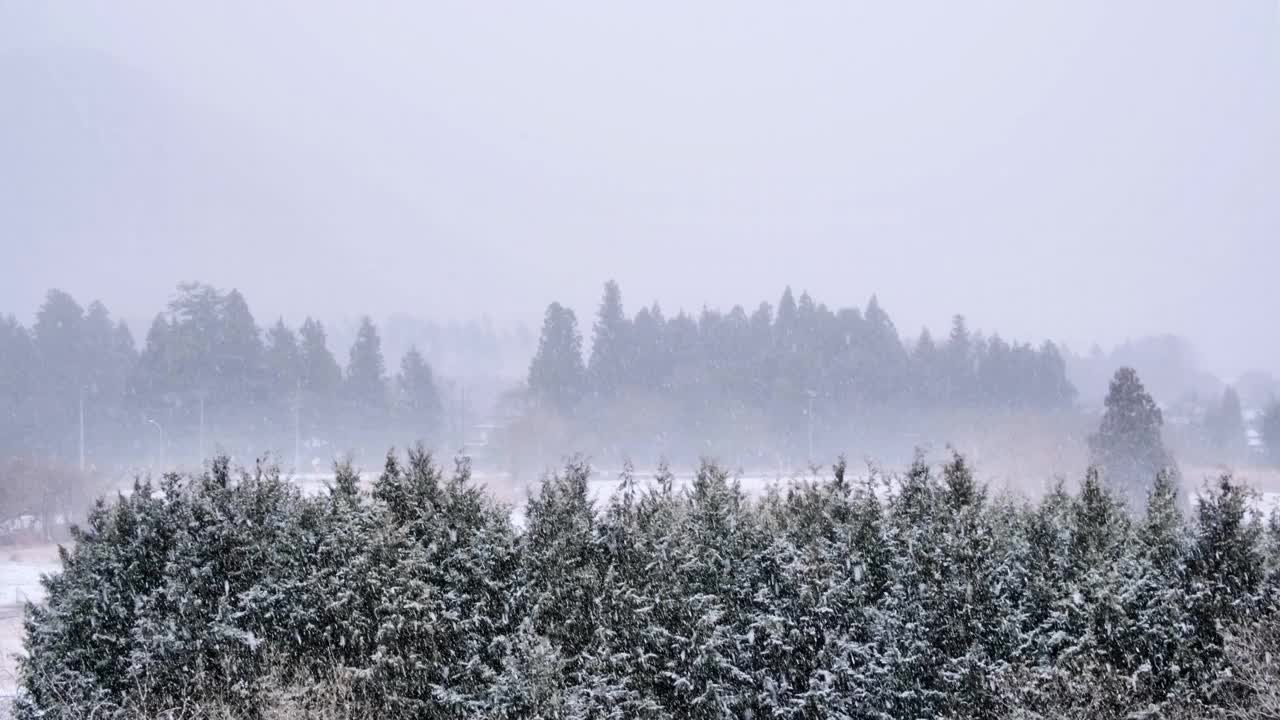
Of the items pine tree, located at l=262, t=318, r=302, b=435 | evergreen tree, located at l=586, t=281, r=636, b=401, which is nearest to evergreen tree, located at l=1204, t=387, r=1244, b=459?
evergreen tree, located at l=586, t=281, r=636, b=401

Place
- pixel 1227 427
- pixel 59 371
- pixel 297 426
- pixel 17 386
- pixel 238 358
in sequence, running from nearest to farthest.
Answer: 1. pixel 17 386
2. pixel 59 371
3. pixel 297 426
4. pixel 238 358
5. pixel 1227 427

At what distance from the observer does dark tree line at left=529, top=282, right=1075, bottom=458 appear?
125m

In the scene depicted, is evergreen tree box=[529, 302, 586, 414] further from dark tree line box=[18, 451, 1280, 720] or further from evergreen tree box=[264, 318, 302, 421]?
dark tree line box=[18, 451, 1280, 720]

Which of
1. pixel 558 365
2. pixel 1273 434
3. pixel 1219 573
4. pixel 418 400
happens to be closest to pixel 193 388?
pixel 418 400

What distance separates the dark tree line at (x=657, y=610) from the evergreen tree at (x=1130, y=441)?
60172mm

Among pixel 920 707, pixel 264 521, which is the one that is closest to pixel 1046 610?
pixel 920 707

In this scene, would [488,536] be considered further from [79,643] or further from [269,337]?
[269,337]

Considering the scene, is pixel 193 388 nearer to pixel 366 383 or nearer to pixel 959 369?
pixel 366 383

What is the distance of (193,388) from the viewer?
117500 millimetres

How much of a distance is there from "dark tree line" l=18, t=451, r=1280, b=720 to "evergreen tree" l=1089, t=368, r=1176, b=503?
197 feet

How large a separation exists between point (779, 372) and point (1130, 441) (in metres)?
50.7

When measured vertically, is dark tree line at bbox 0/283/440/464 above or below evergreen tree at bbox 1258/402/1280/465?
above

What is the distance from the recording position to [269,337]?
130 meters

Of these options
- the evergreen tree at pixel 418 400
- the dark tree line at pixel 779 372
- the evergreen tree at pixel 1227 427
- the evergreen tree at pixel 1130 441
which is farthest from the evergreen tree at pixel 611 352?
the evergreen tree at pixel 1227 427
